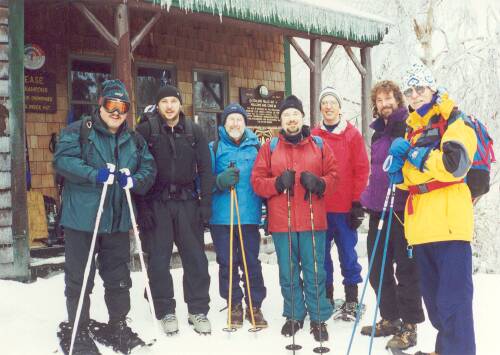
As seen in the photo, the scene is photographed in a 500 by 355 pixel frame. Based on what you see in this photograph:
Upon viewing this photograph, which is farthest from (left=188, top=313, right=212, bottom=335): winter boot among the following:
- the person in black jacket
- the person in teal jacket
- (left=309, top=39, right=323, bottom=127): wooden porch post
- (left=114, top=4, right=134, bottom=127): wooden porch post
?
(left=309, top=39, right=323, bottom=127): wooden porch post

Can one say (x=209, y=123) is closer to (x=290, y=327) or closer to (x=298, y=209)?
(x=298, y=209)

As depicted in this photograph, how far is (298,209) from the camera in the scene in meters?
4.06

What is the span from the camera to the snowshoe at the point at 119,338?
3752 mm

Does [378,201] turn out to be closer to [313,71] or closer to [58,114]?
[313,71]

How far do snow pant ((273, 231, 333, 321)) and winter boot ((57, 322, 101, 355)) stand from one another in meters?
1.56

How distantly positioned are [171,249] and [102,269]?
0.60 m

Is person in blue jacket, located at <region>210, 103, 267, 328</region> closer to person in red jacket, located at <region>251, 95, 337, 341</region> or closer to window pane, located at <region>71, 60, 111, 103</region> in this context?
person in red jacket, located at <region>251, 95, 337, 341</region>

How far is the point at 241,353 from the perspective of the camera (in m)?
3.83

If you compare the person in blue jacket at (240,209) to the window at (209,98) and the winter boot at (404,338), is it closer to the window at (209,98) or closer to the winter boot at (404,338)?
the winter boot at (404,338)

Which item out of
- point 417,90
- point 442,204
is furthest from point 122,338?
point 417,90

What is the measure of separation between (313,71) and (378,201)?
182 inches

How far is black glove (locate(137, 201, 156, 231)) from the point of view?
4027 millimetres

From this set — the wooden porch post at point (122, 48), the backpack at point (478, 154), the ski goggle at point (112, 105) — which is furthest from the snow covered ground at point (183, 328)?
the wooden porch post at point (122, 48)

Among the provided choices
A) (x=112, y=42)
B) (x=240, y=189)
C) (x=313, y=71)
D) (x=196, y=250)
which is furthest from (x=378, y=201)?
(x=313, y=71)
